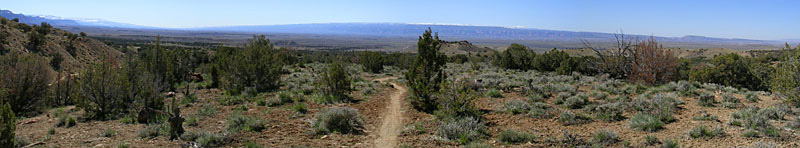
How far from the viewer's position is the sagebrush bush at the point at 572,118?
8.50 m

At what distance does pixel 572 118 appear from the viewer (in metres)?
8.62

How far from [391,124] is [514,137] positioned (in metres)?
2.85

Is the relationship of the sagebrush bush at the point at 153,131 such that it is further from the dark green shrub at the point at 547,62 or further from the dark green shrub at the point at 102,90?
the dark green shrub at the point at 547,62

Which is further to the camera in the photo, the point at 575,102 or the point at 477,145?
the point at 575,102

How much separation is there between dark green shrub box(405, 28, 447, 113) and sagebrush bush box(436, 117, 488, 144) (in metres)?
2.33

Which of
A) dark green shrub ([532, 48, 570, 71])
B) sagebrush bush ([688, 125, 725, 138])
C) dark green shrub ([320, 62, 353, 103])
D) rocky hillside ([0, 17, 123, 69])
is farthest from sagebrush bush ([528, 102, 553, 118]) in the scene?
rocky hillside ([0, 17, 123, 69])

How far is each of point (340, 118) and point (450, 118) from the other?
2273 millimetres

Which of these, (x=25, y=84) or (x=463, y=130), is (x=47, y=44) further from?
(x=463, y=130)

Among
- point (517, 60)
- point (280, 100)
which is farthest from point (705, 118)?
point (517, 60)

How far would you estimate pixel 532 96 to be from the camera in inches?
455

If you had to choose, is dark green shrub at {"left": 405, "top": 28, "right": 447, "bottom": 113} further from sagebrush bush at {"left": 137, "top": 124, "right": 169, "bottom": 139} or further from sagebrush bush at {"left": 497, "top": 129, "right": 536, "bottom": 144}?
sagebrush bush at {"left": 137, "top": 124, "right": 169, "bottom": 139}

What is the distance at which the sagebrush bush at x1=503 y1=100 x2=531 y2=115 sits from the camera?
9875mm

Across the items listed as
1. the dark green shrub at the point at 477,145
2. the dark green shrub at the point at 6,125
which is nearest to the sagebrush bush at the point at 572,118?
the dark green shrub at the point at 477,145

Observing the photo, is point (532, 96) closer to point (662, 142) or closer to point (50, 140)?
point (662, 142)
